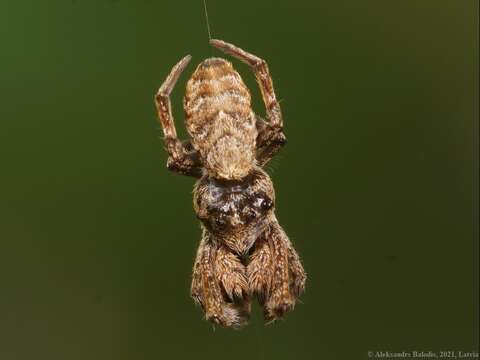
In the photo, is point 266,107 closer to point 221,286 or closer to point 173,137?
point 173,137

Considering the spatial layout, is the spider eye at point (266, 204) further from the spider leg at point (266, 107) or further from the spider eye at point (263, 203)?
the spider leg at point (266, 107)

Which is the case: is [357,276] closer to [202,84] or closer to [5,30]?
[202,84]

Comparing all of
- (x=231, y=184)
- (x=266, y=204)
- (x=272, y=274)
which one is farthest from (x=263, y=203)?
(x=272, y=274)

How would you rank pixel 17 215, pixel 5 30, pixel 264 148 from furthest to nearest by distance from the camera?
pixel 17 215
pixel 5 30
pixel 264 148

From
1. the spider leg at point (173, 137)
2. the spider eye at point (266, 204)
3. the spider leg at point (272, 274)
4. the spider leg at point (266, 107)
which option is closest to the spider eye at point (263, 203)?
the spider eye at point (266, 204)

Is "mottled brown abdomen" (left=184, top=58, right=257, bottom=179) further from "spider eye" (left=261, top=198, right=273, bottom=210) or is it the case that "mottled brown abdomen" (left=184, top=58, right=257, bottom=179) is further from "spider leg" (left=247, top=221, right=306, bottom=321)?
"spider leg" (left=247, top=221, right=306, bottom=321)

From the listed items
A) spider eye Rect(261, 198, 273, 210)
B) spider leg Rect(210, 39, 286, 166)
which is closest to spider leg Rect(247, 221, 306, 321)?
spider eye Rect(261, 198, 273, 210)

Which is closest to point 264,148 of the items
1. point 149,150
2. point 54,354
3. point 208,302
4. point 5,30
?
point 208,302
